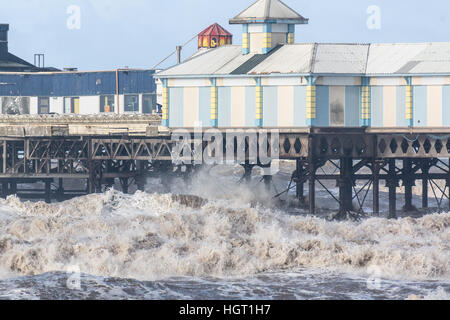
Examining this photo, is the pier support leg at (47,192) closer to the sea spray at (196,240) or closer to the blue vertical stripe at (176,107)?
the blue vertical stripe at (176,107)

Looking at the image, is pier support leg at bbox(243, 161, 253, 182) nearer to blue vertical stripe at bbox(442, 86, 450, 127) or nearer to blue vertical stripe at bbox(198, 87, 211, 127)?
blue vertical stripe at bbox(198, 87, 211, 127)

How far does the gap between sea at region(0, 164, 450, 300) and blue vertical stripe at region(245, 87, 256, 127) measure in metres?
4.59

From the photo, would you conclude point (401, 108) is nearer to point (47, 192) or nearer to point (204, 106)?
point (204, 106)

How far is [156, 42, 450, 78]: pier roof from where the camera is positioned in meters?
56.8

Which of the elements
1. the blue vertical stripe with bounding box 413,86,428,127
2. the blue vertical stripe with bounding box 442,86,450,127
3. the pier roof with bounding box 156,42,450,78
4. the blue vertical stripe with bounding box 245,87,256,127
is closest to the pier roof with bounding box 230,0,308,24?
the pier roof with bounding box 156,42,450,78

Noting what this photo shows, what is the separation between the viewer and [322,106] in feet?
185

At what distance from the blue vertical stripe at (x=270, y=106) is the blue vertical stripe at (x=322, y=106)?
6.83 ft

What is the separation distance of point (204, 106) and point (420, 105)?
10.7m

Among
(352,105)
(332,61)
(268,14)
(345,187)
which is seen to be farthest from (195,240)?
(268,14)

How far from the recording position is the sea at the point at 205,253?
37625mm

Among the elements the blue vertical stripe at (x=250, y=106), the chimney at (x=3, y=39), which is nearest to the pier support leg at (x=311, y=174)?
the blue vertical stripe at (x=250, y=106)

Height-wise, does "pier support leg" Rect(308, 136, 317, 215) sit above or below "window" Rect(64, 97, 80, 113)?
below

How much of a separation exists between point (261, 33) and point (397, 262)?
71.3 feet
